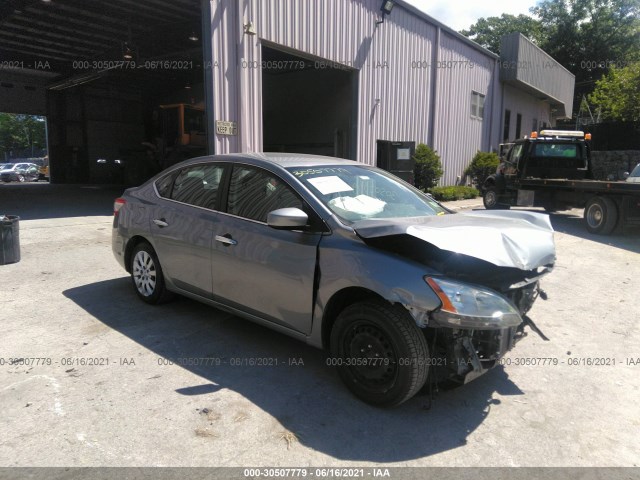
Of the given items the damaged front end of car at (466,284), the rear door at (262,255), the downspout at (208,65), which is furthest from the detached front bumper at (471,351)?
the downspout at (208,65)

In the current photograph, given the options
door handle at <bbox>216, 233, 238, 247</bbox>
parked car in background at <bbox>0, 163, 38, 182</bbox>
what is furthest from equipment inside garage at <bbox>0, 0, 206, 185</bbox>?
door handle at <bbox>216, 233, 238, 247</bbox>

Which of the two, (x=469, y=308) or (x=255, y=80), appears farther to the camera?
(x=255, y=80)

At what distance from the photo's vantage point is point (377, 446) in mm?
2844

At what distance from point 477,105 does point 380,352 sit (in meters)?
21.2

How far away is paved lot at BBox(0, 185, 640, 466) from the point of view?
109 inches

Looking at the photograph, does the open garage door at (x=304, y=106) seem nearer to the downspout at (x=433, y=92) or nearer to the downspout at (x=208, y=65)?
the downspout at (x=433, y=92)

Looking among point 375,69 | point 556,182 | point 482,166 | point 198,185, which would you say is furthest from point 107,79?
point 198,185

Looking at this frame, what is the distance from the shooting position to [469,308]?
9.50 feet

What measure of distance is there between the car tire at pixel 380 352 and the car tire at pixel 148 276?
235 centimetres

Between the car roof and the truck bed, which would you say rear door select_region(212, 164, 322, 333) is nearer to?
the car roof

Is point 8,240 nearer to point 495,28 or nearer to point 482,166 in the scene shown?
point 482,166

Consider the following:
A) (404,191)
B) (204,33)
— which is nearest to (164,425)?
(404,191)

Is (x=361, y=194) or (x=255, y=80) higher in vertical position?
(x=255, y=80)

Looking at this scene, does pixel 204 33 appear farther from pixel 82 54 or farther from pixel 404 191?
pixel 82 54
